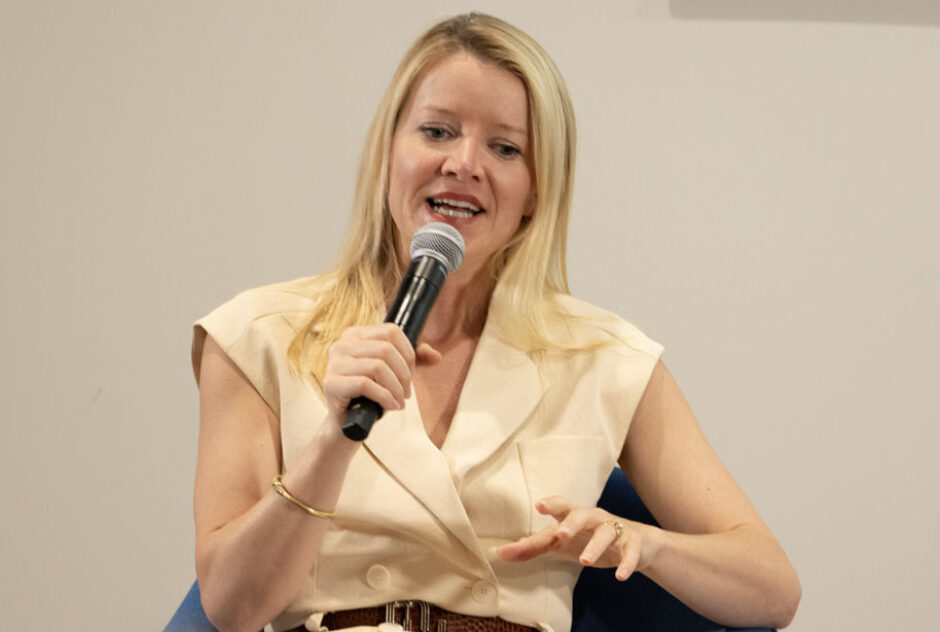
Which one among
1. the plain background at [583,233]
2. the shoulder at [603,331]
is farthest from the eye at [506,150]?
the plain background at [583,233]

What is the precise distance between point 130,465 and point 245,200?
65 cm

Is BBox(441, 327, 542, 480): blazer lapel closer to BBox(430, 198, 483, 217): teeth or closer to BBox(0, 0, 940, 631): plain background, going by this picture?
BBox(430, 198, 483, 217): teeth

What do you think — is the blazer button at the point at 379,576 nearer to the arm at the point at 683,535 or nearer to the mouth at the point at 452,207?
the arm at the point at 683,535

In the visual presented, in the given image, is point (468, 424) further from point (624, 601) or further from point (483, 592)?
point (624, 601)

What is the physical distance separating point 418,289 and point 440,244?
0.40ft

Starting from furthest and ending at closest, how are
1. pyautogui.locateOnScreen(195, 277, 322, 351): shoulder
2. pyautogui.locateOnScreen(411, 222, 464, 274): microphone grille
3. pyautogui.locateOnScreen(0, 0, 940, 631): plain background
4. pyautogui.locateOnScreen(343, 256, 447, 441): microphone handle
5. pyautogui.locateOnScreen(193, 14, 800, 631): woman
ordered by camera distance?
pyautogui.locateOnScreen(0, 0, 940, 631): plain background
pyautogui.locateOnScreen(195, 277, 322, 351): shoulder
pyautogui.locateOnScreen(193, 14, 800, 631): woman
pyautogui.locateOnScreen(411, 222, 464, 274): microphone grille
pyautogui.locateOnScreen(343, 256, 447, 441): microphone handle

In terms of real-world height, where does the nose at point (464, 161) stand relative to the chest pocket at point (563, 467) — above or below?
above

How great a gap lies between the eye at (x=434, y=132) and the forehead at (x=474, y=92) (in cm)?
2

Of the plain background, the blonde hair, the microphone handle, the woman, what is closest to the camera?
the microphone handle

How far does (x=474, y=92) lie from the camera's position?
62.4 inches

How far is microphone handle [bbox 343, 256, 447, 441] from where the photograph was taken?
1053 millimetres

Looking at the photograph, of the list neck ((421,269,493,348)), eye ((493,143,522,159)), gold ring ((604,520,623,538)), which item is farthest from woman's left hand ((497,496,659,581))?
eye ((493,143,522,159))

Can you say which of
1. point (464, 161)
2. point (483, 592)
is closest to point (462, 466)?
point (483, 592)

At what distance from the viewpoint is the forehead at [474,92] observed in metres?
1.58
